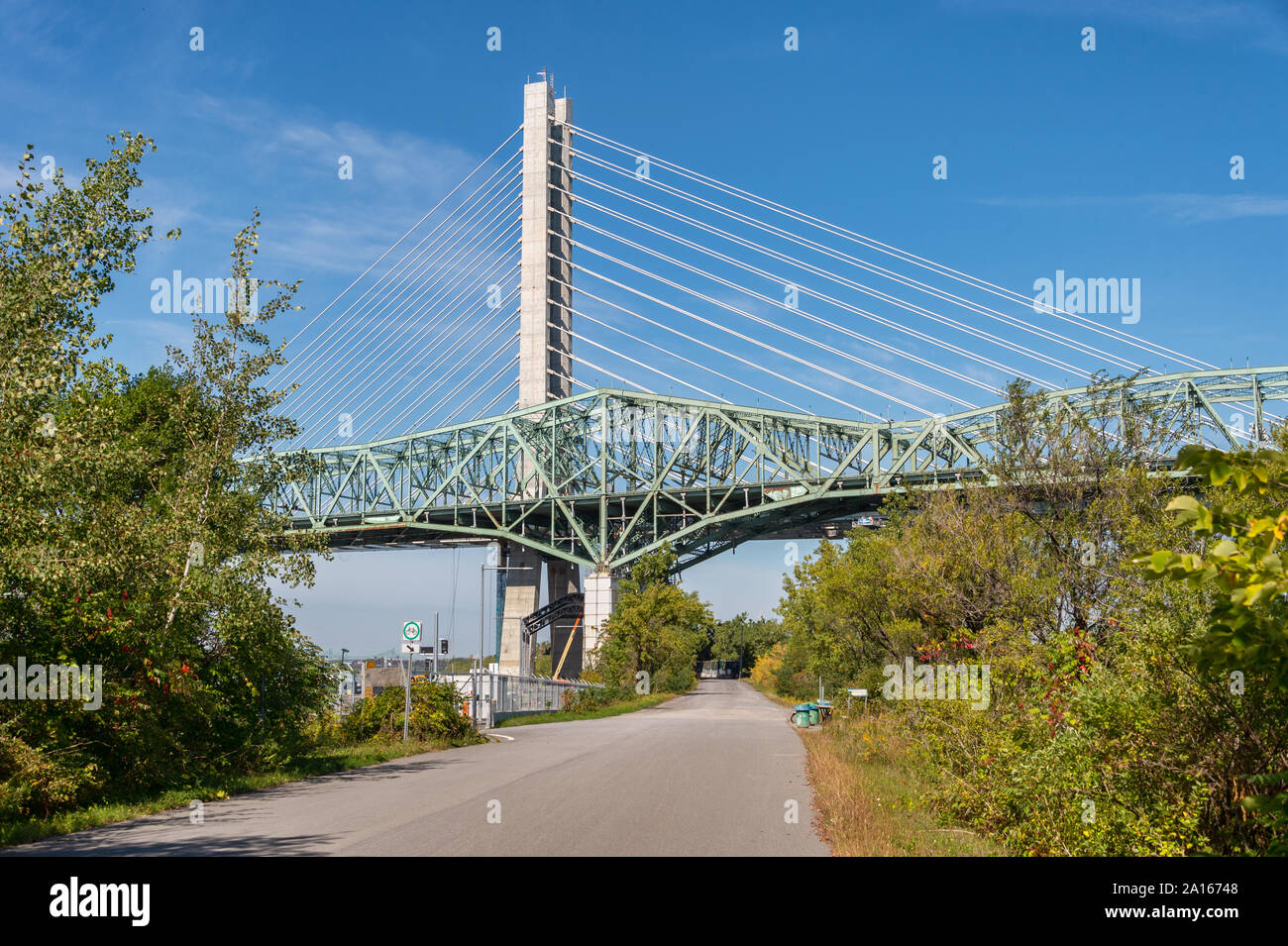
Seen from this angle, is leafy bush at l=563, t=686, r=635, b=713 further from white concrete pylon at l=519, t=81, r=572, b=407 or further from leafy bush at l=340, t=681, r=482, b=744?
white concrete pylon at l=519, t=81, r=572, b=407

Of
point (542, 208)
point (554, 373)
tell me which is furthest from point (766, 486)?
point (542, 208)

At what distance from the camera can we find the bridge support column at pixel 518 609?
7325 cm

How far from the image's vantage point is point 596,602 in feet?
245

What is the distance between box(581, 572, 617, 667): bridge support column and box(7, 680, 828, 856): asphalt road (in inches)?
1920

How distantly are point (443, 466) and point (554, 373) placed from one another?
26118 millimetres

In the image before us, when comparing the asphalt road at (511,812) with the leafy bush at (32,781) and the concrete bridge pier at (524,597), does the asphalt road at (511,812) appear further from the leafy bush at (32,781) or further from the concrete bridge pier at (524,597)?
the concrete bridge pier at (524,597)

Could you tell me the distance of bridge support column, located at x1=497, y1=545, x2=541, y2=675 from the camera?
73.2 m

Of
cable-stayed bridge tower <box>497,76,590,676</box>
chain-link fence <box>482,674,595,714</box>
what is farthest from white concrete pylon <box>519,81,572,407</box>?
chain-link fence <box>482,674,595,714</box>

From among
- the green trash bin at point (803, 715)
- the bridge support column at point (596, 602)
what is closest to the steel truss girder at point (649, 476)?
the bridge support column at point (596, 602)

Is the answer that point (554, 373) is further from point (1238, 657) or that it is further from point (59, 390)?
point (1238, 657)

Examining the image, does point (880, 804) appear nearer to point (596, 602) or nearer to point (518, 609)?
point (596, 602)

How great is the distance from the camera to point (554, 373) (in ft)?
224

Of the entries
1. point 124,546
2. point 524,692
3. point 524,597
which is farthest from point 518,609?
point 124,546
